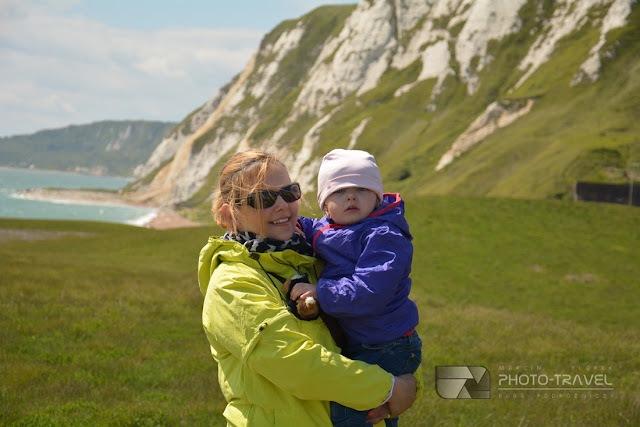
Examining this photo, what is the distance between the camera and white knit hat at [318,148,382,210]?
3.72m

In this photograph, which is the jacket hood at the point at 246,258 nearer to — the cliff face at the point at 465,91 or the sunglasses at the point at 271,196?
the sunglasses at the point at 271,196

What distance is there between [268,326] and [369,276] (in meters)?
0.76

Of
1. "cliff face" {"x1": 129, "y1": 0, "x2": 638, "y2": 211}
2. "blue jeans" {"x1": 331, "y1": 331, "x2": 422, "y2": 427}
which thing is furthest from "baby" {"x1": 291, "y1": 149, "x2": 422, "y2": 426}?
"cliff face" {"x1": 129, "y1": 0, "x2": 638, "y2": 211}

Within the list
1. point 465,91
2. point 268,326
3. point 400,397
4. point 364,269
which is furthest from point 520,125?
point 268,326

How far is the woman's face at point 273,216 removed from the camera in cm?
344

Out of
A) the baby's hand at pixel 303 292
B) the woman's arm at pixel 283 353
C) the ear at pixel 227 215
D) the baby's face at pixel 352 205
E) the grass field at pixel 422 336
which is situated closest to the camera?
the woman's arm at pixel 283 353

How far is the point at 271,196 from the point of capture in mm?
3422

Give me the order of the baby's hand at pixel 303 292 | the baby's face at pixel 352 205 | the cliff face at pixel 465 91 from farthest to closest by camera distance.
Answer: the cliff face at pixel 465 91, the baby's face at pixel 352 205, the baby's hand at pixel 303 292

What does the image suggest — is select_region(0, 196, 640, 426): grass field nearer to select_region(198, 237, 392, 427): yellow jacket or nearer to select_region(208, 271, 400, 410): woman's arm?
select_region(198, 237, 392, 427): yellow jacket

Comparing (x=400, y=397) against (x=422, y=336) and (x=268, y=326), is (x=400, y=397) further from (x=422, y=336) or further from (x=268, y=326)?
(x=422, y=336)

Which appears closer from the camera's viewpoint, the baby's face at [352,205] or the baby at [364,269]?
the baby at [364,269]

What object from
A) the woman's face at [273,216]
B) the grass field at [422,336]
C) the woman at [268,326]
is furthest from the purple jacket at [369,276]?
the grass field at [422,336]

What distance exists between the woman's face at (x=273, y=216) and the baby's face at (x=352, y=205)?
0.35 m

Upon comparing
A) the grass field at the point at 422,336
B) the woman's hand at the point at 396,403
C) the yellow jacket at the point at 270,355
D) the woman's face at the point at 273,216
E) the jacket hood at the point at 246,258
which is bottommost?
the grass field at the point at 422,336
